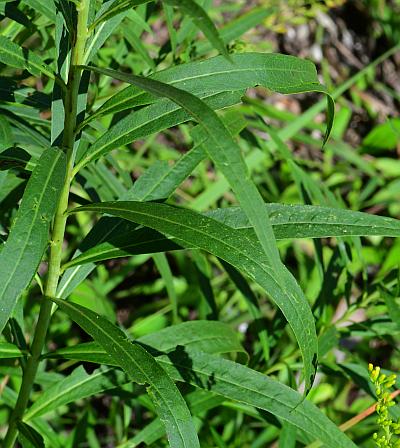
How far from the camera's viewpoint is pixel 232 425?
1.86m

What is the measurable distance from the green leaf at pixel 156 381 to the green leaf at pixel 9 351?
0.22 metres

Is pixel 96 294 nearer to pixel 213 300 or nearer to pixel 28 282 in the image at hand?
pixel 213 300

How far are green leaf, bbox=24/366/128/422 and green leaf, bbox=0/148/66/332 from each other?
376 millimetres

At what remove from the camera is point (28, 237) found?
2.56 feet

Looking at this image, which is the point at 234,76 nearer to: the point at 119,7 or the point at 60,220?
the point at 119,7

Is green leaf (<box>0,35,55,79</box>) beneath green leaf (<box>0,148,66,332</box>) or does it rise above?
above

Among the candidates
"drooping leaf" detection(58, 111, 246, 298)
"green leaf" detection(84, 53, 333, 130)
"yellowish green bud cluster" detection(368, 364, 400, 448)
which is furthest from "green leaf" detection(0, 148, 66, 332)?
"yellowish green bud cluster" detection(368, 364, 400, 448)

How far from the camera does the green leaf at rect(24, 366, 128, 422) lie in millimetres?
1104

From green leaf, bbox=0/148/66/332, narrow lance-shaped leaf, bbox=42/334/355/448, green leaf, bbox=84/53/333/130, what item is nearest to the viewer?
green leaf, bbox=0/148/66/332

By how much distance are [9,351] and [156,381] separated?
0.30 metres

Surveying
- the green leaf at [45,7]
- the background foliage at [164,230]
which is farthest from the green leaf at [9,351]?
the green leaf at [45,7]

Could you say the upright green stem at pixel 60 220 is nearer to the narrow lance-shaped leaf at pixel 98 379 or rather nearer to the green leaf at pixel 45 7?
the narrow lance-shaped leaf at pixel 98 379

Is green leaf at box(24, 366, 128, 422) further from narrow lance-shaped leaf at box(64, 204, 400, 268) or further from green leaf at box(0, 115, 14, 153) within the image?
green leaf at box(0, 115, 14, 153)

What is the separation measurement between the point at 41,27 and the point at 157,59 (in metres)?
0.25
